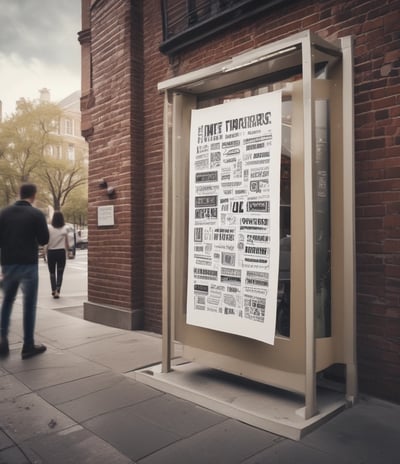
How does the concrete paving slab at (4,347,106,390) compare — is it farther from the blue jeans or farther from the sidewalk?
the blue jeans

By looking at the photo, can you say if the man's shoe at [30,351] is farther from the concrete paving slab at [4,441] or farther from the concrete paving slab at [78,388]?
the concrete paving slab at [4,441]

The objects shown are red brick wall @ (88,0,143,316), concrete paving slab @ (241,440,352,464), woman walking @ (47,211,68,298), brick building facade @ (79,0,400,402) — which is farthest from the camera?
woman walking @ (47,211,68,298)

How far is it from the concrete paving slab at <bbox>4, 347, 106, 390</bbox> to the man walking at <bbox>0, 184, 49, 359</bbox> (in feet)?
0.64

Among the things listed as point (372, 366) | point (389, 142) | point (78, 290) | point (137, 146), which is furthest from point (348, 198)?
point (78, 290)

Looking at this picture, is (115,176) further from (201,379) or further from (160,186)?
(201,379)

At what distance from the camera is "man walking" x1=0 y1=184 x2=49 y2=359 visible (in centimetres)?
490

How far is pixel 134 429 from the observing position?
3.05 metres

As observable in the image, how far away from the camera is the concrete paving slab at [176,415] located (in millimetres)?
3070

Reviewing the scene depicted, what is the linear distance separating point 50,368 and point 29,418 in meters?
1.25

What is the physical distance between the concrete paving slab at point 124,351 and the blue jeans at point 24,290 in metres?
0.61

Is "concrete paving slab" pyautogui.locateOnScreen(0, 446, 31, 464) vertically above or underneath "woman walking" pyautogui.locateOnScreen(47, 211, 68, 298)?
underneath

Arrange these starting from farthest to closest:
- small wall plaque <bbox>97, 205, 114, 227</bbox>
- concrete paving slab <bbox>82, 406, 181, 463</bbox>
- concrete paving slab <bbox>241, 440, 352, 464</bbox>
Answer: small wall plaque <bbox>97, 205, 114, 227</bbox> → concrete paving slab <bbox>82, 406, 181, 463</bbox> → concrete paving slab <bbox>241, 440, 352, 464</bbox>

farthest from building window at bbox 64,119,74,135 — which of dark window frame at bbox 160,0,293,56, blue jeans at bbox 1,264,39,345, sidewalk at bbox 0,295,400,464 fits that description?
sidewalk at bbox 0,295,400,464

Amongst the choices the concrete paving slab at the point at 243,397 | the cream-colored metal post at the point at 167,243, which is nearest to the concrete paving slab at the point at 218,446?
the concrete paving slab at the point at 243,397
